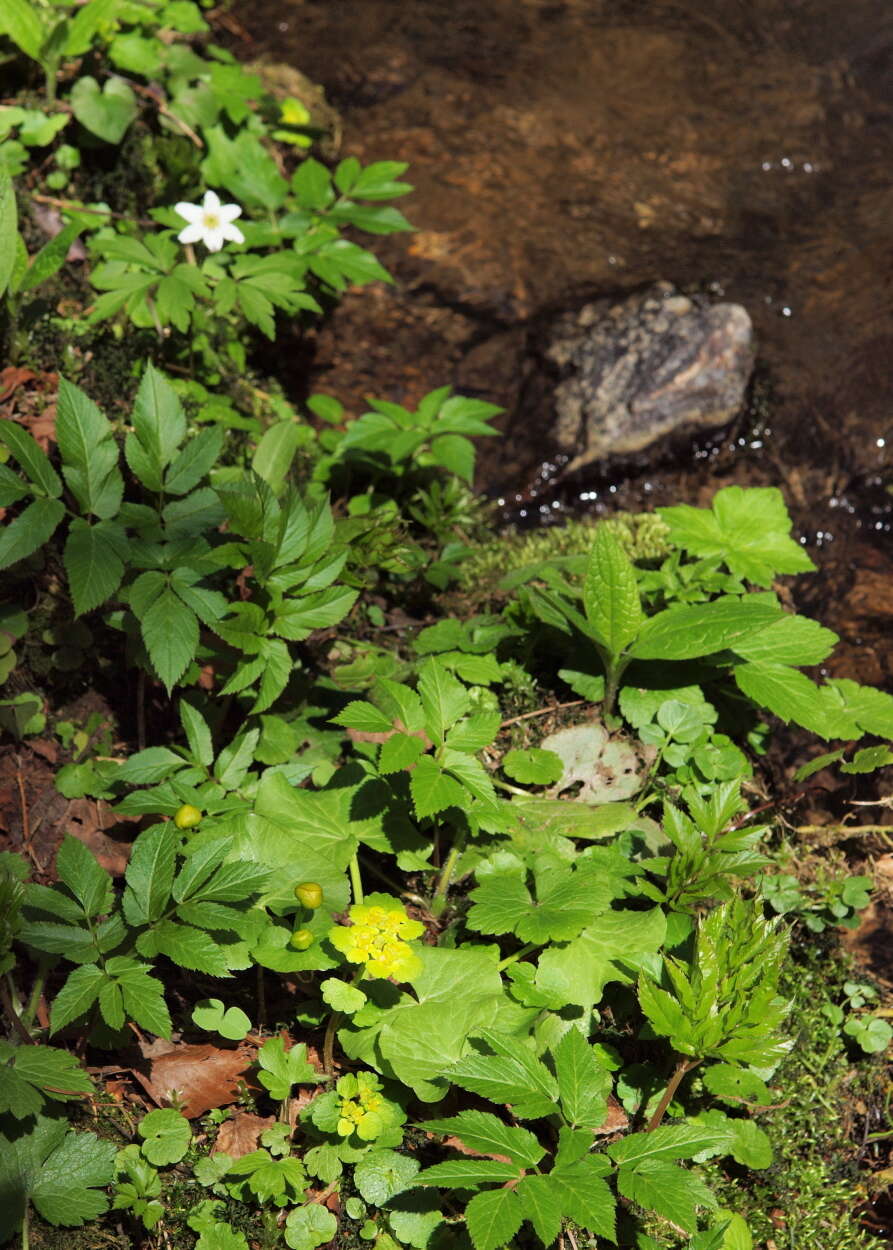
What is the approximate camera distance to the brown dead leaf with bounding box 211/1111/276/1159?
7.05 feet

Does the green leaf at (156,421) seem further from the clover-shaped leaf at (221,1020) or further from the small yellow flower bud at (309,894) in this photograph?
the clover-shaped leaf at (221,1020)

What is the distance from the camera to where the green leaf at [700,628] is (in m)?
2.56

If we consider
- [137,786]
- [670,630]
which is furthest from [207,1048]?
[670,630]

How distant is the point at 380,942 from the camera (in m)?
2.01

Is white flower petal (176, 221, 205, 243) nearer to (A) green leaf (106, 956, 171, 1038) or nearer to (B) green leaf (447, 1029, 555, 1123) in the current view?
(A) green leaf (106, 956, 171, 1038)

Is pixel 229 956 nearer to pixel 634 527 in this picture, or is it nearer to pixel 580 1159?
pixel 580 1159

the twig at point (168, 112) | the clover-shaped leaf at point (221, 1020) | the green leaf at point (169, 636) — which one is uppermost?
the twig at point (168, 112)

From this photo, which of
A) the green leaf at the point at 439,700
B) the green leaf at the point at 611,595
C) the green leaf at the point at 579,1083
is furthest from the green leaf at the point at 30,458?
the green leaf at the point at 579,1083

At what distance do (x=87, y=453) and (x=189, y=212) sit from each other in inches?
51.9

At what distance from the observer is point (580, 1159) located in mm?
1846

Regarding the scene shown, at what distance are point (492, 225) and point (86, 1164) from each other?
418cm

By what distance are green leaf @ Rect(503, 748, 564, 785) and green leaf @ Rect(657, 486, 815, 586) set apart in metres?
0.83

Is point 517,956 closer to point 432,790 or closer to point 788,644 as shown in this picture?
point 432,790

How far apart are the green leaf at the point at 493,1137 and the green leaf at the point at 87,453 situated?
5.16 ft
